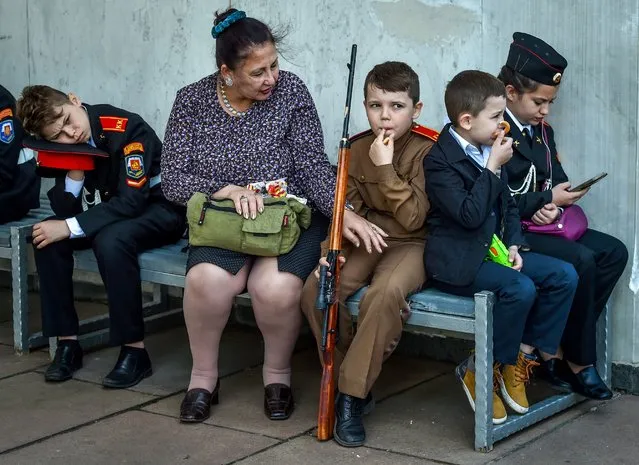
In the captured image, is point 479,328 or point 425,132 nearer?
point 479,328

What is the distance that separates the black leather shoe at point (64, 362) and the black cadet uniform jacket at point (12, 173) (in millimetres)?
825

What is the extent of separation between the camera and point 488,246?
3.87m

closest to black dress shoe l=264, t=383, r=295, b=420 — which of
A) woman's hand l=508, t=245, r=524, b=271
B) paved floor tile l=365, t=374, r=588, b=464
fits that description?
paved floor tile l=365, t=374, r=588, b=464

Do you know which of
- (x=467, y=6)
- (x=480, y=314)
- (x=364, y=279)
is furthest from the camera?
(x=467, y=6)

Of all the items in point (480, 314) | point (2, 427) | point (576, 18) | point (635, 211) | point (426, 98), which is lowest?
point (2, 427)

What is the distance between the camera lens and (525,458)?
3.75 meters

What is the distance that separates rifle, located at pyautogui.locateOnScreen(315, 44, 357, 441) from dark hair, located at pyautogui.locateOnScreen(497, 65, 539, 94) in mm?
689

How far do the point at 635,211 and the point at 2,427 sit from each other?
2.52 meters

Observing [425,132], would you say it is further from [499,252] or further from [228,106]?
[228,106]

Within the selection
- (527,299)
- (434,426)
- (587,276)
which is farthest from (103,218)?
(587,276)

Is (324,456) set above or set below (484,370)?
below

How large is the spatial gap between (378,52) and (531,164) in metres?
0.93

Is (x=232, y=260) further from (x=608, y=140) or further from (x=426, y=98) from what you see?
(x=608, y=140)

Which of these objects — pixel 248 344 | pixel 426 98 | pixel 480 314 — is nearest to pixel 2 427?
pixel 248 344
